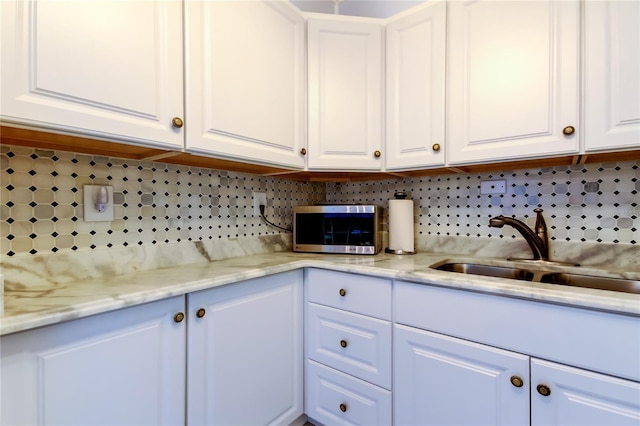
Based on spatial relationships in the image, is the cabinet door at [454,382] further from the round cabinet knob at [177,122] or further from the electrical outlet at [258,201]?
the round cabinet knob at [177,122]

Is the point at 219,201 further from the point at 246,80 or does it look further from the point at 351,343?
the point at 351,343

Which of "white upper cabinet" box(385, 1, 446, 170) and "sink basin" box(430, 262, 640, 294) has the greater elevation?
"white upper cabinet" box(385, 1, 446, 170)

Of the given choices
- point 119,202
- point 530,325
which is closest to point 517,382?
point 530,325

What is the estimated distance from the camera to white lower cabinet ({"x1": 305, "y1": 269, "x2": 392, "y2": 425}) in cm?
120

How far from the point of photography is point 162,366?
35.7 inches

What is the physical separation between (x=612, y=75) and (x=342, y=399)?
5.22ft

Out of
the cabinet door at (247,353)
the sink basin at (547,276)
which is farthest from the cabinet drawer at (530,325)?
the cabinet door at (247,353)

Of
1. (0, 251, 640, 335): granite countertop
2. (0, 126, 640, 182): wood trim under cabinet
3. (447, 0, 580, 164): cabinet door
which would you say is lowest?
(0, 251, 640, 335): granite countertop

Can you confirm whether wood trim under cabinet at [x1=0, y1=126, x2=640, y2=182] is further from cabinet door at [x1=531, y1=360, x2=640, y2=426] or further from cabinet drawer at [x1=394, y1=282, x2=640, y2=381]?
cabinet door at [x1=531, y1=360, x2=640, y2=426]

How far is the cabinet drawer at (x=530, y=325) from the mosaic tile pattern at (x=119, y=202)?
932 mm

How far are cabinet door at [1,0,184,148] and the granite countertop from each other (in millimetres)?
465

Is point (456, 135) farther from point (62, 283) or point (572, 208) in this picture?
point (62, 283)

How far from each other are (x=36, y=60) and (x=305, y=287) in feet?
3.89

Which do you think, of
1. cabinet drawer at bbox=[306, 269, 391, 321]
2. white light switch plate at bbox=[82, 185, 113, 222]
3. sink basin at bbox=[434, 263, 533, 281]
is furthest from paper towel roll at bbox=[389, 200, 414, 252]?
white light switch plate at bbox=[82, 185, 113, 222]
